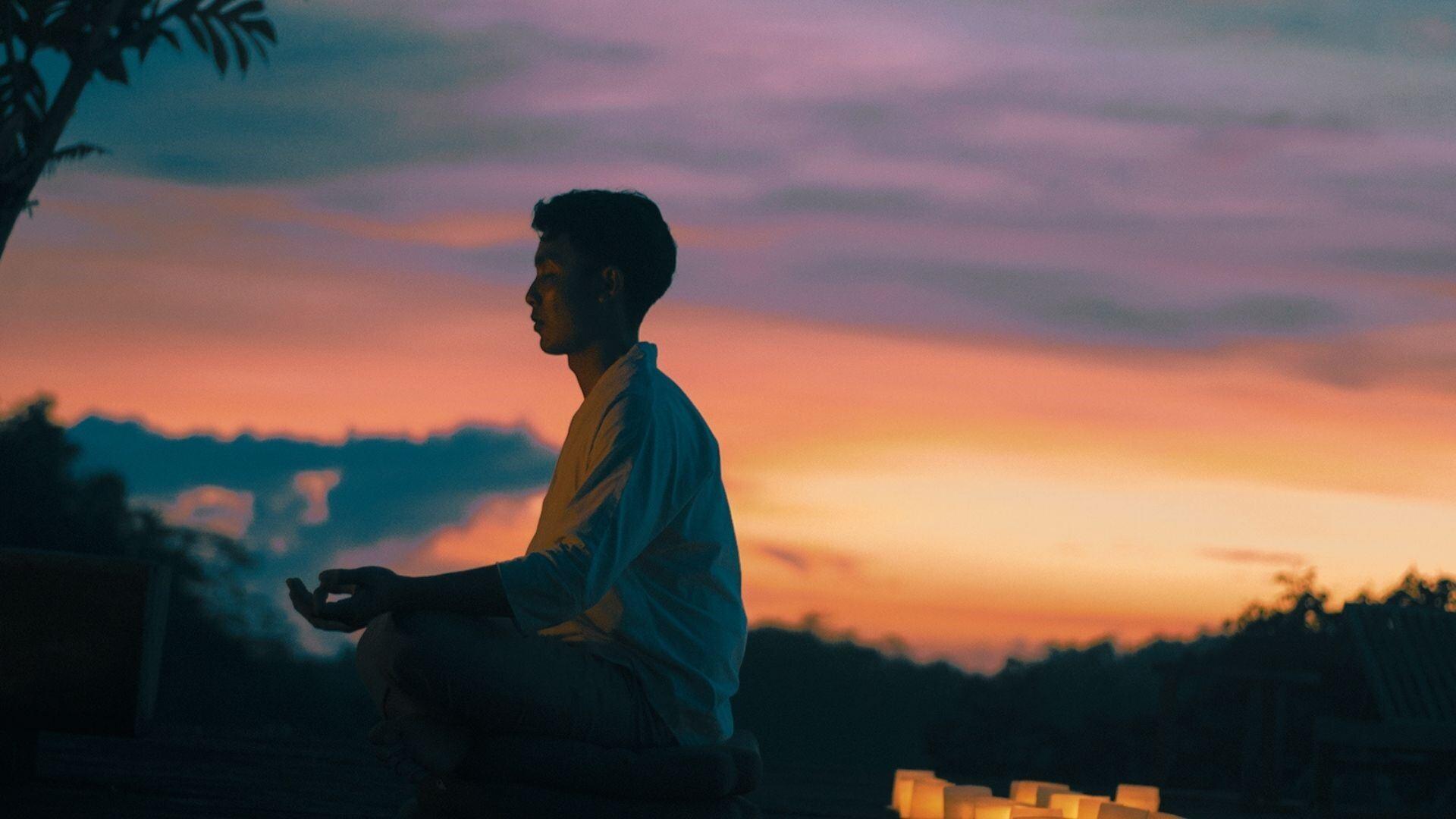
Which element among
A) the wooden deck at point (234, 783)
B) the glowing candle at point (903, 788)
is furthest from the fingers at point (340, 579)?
the glowing candle at point (903, 788)

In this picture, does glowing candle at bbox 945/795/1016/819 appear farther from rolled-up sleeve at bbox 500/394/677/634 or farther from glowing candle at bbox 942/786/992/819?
rolled-up sleeve at bbox 500/394/677/634

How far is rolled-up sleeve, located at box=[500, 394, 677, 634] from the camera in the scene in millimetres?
2012

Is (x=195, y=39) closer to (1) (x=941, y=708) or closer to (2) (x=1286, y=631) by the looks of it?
(1) (x=941, y=708)

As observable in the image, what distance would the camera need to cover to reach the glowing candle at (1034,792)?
15.4 ft

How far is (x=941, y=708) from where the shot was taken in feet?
28.5

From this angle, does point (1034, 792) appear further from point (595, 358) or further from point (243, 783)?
point (595, 358)

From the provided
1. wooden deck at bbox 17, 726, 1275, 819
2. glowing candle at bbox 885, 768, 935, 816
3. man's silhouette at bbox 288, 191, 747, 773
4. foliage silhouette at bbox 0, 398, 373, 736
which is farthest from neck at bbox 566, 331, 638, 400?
foliage silhouette at bbox 0, 398, 373, 736

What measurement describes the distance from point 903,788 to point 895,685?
431cm

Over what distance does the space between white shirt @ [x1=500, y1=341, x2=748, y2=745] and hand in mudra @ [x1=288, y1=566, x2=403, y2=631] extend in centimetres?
19

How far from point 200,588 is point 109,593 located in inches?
293

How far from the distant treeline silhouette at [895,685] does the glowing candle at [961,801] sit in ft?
9.72

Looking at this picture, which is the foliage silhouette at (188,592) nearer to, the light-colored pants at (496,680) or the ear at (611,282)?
the ear at (611,282)

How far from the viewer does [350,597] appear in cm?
195

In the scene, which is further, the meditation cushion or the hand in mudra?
the meditation cushion
